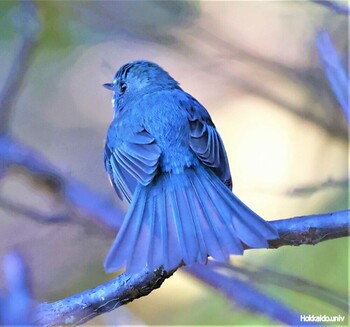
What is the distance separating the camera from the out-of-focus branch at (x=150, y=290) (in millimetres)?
1106

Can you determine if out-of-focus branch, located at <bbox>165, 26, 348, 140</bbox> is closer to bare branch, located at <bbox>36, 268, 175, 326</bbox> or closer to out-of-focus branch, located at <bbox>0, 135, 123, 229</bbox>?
out-of-focus branch, located at <bbox>0, 135, 123, 229</bbox>

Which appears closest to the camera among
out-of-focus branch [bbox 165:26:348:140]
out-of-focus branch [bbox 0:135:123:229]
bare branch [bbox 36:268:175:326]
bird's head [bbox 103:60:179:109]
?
bare branch [bbox 36:268:175:326]

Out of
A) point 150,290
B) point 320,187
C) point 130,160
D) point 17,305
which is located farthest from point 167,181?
point 17,305

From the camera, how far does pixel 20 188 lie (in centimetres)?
171

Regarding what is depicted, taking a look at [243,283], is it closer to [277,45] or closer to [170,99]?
[170,99]

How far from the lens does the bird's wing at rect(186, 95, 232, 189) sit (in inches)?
59.1

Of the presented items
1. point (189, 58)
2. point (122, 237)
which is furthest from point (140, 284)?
point (189, 58)

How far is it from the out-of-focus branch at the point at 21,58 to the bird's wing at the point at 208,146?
0.46 metres

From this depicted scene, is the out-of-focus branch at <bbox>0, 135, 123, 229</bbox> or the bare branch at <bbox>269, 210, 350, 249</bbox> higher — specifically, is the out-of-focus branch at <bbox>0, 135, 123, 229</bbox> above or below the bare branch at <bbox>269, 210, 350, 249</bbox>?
above

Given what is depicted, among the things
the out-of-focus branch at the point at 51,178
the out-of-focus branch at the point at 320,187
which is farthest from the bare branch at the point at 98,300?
the out-of-focus branch at the point at 320,187

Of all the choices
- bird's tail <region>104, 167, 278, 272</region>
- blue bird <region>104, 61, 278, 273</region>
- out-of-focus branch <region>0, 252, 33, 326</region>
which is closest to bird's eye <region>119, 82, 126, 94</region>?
blue bird <region>104, 61, 278, 273</region>

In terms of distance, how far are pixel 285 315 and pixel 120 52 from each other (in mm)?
1097

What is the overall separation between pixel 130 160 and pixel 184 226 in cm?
35

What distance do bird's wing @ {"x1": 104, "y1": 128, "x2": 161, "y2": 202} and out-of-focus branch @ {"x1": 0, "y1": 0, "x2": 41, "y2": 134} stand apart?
288 millimetres
